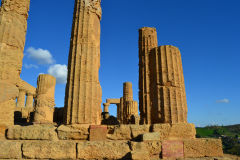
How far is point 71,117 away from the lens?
6520mm

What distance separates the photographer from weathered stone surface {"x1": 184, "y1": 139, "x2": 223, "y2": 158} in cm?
570

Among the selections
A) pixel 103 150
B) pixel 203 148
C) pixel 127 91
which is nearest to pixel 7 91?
pixel 103 150

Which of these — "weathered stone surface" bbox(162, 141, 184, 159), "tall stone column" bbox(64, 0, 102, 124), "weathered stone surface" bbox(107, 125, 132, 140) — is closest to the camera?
"weathered stone surface" bbox(162, 141, 184, 159)

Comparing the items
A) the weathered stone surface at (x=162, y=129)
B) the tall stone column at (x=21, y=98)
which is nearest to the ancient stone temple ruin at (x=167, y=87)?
the weathered stone surface at (x=162, y=129)

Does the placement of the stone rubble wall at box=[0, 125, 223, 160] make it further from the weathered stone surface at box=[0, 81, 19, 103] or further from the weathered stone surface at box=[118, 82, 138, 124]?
the weathered stone surface at box=[118, 82, 138, 124]

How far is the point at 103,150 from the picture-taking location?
17.7 feet

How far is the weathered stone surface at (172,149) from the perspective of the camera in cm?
555

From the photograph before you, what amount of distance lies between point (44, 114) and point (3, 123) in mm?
7527

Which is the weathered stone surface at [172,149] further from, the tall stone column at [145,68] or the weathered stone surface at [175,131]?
the tall stone column at [145,68]

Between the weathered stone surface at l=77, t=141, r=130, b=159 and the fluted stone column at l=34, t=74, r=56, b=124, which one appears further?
the fluted stone column at l=34, t=74, r=56, b=124

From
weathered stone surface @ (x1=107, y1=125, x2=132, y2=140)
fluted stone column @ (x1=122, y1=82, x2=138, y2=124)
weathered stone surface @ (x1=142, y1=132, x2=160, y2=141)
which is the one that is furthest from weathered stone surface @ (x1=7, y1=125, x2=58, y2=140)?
fluted stone column @ (x1=122, y1=82, x2=138, y2=124)

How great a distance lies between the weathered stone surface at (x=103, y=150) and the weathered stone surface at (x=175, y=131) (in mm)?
1468

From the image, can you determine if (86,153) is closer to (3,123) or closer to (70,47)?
(3,123)

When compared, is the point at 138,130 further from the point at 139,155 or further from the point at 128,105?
the point at 128,105
